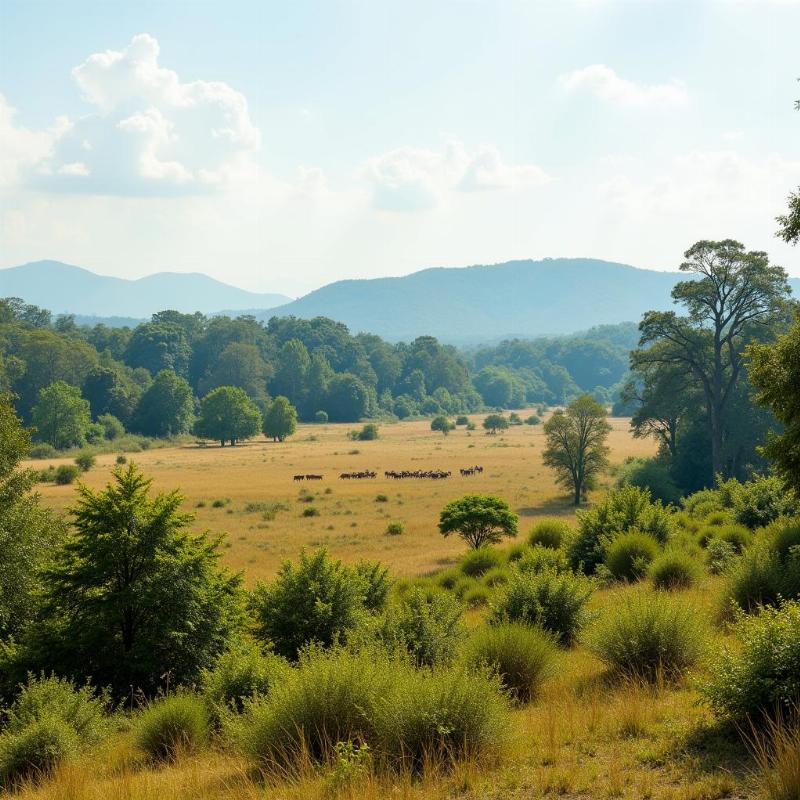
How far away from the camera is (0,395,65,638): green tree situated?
1738cm

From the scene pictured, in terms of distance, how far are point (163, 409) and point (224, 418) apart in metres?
15.3

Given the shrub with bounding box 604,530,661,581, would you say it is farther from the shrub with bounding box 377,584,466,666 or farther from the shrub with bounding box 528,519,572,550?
the shrub with bounding box 377,584,466,666

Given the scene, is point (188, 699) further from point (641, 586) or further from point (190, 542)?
point (641, 586)

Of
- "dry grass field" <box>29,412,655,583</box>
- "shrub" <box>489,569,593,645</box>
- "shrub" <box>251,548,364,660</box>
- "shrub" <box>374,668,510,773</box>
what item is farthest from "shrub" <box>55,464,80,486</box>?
"shrub" <box>374,668,510,773</box>

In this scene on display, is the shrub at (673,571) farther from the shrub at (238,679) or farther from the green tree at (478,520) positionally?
the green tree at (478,520)

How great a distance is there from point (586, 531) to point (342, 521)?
Answer: 29.4 meters

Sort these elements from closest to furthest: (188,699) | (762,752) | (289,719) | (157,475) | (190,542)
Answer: (762,752) → (289,719) → (188,699) → (190,542) → (157,475)

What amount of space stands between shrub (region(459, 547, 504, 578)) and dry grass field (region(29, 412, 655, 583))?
5811mm

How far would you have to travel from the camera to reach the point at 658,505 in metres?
22.9

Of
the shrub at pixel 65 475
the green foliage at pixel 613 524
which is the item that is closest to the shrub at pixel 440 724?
the green foliage at pixel 613 524

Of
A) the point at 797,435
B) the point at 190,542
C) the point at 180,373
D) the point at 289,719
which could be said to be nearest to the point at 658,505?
the point at 797,435

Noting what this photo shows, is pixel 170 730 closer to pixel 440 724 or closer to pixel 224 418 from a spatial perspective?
pixel 440 724

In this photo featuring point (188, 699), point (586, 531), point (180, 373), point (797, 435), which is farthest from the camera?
point (180, 373)

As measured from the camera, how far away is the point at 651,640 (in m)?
9.70
